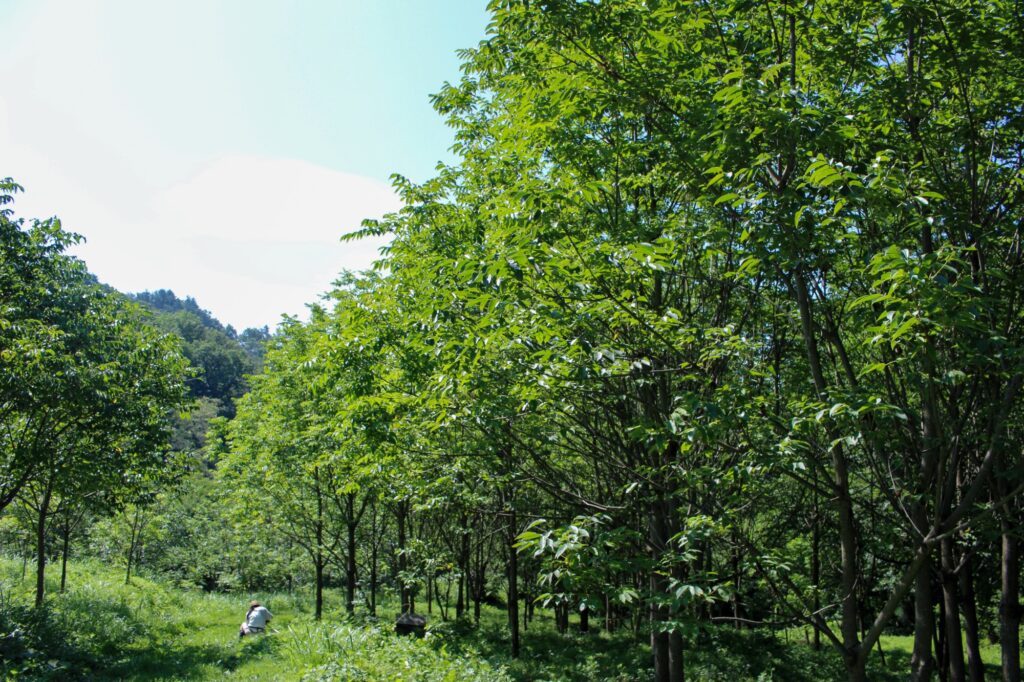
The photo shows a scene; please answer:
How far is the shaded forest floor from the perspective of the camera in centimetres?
1019

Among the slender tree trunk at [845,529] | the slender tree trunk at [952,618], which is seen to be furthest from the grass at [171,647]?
the slender tree trunk at [952,618]

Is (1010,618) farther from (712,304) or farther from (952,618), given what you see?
(712,304)

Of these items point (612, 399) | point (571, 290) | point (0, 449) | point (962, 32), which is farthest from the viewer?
point (0, 449)

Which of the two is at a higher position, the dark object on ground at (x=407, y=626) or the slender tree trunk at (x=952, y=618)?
the slender tree trunk at (x=952, y=618)

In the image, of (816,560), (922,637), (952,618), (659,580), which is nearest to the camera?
(922,637)

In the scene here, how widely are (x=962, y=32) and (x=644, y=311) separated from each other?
3.56 m

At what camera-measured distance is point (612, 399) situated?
780 cm

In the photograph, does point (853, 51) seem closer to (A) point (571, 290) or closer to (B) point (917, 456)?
(A) point (571, 290)

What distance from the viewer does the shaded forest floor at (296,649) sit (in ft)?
33.4

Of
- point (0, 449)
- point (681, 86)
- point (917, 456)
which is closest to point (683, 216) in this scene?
point (681, 86)

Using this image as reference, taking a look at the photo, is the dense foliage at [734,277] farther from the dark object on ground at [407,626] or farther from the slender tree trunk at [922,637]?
the dark object on ground at [407,626]

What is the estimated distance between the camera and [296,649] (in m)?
11.5

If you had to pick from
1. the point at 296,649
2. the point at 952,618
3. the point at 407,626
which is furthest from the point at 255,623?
the point at 952,618

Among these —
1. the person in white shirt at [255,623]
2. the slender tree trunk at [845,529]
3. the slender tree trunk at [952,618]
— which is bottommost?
the person in white shirt at [255,623]
